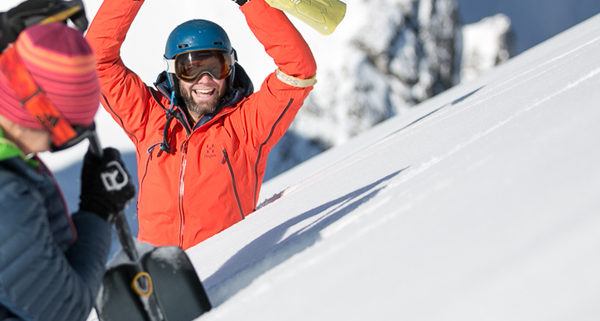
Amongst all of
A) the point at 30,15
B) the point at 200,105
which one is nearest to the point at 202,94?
the point at 200,105

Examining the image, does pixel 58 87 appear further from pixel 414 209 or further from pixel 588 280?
pixel 588 280

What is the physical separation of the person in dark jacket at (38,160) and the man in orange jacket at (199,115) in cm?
132

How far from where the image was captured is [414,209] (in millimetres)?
1289

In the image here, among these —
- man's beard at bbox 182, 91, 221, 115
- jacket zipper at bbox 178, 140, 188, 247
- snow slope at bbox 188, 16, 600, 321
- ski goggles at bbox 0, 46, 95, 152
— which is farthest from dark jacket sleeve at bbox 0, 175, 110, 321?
man's beard at bbox 182, 91, 221, 115

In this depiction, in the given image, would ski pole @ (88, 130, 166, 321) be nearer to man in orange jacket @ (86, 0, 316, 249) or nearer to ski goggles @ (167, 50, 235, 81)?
man in orange jacket @ (86, 0, 316, 249)

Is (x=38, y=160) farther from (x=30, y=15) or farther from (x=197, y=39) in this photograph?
(x=197, y=39)

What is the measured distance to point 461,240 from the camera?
3.29 feet

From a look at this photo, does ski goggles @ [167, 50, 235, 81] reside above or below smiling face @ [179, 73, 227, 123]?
above

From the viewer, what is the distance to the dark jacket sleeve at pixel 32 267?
1171 mm

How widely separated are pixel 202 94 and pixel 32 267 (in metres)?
→ 1.69

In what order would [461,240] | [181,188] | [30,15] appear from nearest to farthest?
[461,240] < [30,15] < [181,188]

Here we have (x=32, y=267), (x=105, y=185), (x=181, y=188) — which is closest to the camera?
(x=32, y=267)

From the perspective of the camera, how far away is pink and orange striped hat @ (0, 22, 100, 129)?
120 centimetres

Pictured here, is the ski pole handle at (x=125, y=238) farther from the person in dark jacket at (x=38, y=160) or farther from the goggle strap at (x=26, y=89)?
the goggle strap at (x=26, y=89)
